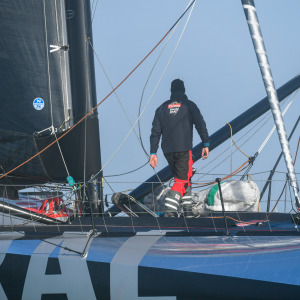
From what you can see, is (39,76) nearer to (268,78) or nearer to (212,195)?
(212,195)

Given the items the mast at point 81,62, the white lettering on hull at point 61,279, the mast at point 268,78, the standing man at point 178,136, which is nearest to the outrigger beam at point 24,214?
the white lettering on hull at point 61,279

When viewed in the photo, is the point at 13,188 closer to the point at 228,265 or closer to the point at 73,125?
the point at 73,125

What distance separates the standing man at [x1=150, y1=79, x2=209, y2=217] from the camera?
6902mm

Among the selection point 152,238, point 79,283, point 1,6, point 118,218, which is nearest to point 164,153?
point 118,218

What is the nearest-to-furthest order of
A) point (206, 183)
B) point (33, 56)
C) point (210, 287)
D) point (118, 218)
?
point (210, 287), point (118, 218), point (206, 183), point (33, 56)

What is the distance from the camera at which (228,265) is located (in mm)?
5398

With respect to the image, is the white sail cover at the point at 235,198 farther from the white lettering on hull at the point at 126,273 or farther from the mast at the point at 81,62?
the white lettering on hull at the point at 126,273

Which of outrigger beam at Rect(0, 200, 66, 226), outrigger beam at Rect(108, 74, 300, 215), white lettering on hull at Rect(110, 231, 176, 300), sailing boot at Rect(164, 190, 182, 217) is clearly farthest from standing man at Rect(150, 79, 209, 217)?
outrigger beam at Rect(108, 74, 300, 215)

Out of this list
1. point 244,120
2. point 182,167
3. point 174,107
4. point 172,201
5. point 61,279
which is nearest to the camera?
point 61,279

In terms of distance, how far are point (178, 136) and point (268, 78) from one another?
1.01 meters

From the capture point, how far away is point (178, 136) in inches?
274

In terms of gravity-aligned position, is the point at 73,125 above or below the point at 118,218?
above

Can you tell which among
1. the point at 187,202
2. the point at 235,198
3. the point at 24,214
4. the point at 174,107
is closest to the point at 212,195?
the point at 235,198

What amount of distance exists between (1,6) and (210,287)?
174 inches
